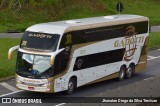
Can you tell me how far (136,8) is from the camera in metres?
70.6

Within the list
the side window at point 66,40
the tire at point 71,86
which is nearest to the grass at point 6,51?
the tire at point 71,86

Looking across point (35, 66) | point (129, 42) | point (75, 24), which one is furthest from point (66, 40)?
point (129, 42)

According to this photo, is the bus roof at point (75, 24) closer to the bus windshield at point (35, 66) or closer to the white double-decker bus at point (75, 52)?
the white double-decker bus at point (75, 52)

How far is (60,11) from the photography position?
2343 inches

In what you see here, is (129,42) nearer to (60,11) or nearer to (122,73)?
(122,73)

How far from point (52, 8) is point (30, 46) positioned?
36.5m

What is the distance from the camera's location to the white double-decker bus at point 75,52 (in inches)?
874

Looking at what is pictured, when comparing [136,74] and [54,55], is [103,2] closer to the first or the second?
[136,74]

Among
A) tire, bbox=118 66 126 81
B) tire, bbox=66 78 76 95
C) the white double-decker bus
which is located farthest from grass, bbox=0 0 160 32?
tire, bbox=66 78 76 95

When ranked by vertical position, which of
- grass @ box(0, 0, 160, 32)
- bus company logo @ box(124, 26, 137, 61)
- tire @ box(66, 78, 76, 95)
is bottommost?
grass @ box(0, 0, 160, 32)

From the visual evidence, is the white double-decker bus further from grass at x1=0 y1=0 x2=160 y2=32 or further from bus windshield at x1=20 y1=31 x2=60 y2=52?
grass at x1=0 y1=0 x2=160 y2=32

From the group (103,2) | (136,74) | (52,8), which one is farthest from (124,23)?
(103,2)

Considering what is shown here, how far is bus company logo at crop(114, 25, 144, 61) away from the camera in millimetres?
27109

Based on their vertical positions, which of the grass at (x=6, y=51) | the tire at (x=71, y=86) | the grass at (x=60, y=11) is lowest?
the grass at (x=60, y=11)
